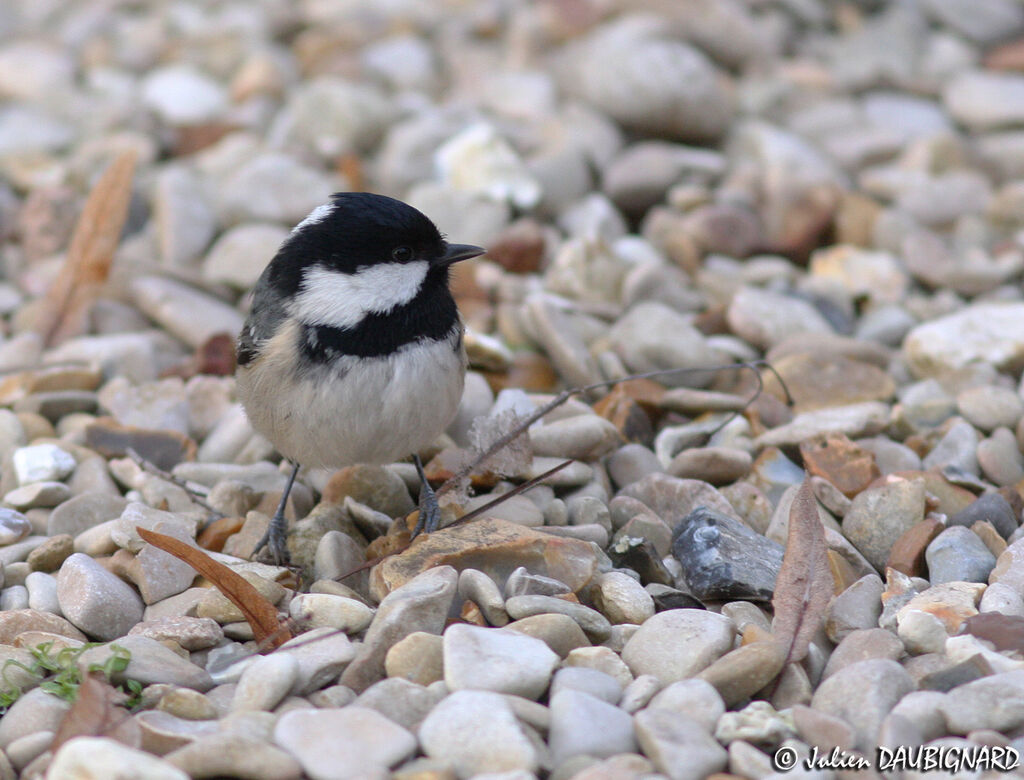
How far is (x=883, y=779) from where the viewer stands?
88.5 inches

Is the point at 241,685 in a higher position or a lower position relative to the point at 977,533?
higher

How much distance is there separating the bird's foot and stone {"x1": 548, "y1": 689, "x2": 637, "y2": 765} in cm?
125

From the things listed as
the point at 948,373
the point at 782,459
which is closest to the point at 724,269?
the point at 948,373

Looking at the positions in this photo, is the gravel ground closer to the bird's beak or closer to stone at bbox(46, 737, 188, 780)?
stone at bbox(46, 737, 188, 780)

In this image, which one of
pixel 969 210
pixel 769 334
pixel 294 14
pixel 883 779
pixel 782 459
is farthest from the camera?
pixel 294 14

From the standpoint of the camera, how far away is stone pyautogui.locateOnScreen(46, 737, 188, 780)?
205 centimetres

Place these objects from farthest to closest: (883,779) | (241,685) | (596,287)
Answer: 1. (596,287)
2. (241,685)
3. (883,779)

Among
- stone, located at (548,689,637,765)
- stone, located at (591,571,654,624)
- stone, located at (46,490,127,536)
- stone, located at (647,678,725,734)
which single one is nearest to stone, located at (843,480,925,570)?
stone, located at (591,571,654,624)

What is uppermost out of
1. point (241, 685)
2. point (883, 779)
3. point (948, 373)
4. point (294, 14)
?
point (294, 14)

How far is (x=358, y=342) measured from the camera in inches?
127

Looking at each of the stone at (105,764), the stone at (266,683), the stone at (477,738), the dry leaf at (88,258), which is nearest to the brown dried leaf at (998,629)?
the stone at (477,738)

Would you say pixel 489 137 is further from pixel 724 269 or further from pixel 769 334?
pixel 769 334

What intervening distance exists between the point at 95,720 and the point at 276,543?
1058 mm

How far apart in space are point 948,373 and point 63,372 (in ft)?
11.2
